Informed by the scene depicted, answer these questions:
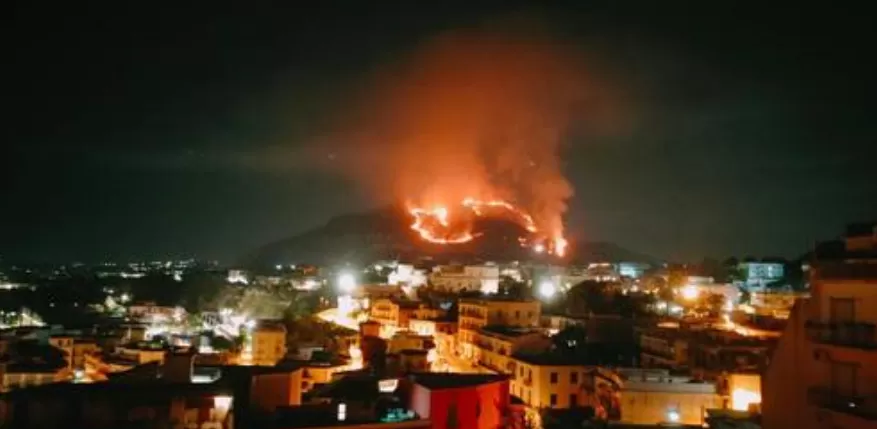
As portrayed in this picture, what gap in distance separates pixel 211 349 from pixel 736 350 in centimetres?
2433

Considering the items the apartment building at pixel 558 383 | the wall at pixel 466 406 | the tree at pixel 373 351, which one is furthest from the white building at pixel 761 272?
the wall at pixel 466 406

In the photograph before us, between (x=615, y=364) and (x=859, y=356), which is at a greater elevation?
(x=859, y=356)

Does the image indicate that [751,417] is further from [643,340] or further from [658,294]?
[658,294]

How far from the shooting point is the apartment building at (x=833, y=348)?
916 cm

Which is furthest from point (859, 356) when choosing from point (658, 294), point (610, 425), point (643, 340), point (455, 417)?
point (658, 294)

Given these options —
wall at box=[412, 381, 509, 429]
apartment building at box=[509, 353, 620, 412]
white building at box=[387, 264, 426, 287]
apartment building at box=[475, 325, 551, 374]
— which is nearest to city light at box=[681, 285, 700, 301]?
apartment building at box=[475, 325, 551, 374]

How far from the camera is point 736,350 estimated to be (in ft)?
84.8

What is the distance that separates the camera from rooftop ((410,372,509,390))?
17.4m

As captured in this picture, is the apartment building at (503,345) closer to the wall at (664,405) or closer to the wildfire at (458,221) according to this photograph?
the wall at (664,405)

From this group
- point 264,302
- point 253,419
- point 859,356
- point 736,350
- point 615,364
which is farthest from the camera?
point 264,302

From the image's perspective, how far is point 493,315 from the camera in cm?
4150

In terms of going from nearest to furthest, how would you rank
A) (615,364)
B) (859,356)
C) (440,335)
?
1. (859,356)
2. (615,364)
3. (440,335)

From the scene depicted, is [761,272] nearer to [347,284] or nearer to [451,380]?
[347,284]

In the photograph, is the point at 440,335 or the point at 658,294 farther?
the point at 658,294
